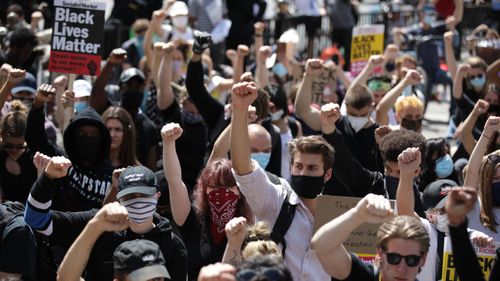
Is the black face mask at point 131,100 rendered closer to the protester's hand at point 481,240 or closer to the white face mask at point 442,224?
the white face mask at point 442,224

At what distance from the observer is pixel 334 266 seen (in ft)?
17.3

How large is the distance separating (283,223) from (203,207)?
0.68 m

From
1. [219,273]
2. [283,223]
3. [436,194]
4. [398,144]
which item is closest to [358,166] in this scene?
[398,144]

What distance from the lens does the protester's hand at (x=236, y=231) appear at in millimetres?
5457

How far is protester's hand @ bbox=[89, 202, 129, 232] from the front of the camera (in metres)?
4.93

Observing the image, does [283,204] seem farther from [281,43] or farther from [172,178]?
[281,43]

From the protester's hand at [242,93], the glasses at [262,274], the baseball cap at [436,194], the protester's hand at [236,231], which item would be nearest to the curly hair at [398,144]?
the baseball cap at [436,194]

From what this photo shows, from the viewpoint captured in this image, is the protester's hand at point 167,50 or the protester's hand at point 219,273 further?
the protester's hand at point 167,50

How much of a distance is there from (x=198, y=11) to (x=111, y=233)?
441 inches

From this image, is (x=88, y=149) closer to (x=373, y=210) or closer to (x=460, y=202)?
(x=373, y=210)

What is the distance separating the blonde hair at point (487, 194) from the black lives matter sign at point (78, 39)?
11.2ft

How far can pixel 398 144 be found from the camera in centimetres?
686

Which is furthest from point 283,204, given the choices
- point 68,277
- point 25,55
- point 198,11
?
point 198,11

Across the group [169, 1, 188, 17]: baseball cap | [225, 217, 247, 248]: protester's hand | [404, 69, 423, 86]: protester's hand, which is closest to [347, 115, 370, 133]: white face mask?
[404, 69, 423, 86]: protester's hand
